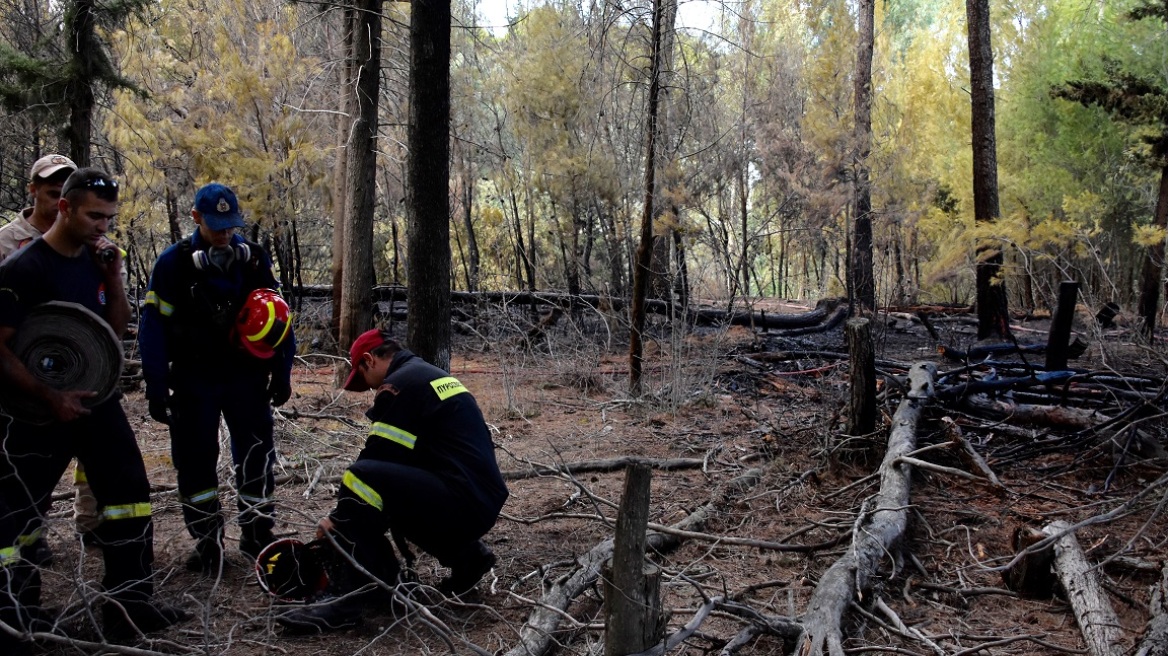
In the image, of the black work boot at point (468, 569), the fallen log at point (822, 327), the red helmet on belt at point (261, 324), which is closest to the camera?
the black work boot at point (468, 569)

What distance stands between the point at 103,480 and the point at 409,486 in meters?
1.31

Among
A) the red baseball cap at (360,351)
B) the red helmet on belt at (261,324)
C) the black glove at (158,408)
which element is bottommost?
the black glove at (158,408)

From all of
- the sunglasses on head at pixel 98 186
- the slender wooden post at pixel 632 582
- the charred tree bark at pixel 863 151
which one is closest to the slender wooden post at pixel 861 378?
the slender wooden post at pixel 632 582

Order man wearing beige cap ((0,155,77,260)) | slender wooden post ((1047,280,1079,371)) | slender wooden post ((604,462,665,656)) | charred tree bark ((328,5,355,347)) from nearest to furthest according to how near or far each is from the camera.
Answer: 1. slender wooden post ((604,462,665,656))
2. man wearing beige cap ((0,155,77,260))
3. slender wooden post ((1047,280,1079,371))
4. charred tree bark ((328,5,355,347))

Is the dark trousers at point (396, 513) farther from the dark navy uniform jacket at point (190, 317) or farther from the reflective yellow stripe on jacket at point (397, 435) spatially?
the dark navy uniform jacket at point (190, 317)

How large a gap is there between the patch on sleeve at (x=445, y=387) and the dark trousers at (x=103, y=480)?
1.34 meters

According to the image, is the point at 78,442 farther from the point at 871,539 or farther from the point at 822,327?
the point at 822,327

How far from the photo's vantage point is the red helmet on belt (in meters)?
4.23

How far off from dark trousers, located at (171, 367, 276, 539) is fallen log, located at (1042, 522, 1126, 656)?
372cm

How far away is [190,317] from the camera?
421 centimetres

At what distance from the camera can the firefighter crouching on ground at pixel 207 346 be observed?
4168 mm

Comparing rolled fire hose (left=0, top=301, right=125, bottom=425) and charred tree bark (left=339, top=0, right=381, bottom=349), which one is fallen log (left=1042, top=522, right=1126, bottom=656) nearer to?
rolled fire hose (left=0, top=301, right=125, bottom=425)

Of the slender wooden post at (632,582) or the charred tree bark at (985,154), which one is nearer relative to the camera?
the slender wooden post at (632,582)

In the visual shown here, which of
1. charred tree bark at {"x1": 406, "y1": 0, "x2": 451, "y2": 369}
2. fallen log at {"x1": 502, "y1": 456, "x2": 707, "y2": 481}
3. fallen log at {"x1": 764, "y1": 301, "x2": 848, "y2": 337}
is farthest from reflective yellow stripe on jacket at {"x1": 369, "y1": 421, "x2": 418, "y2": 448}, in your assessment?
fallen log at {"x1": 764, "y1": 301, "x2": 848, "y2": 337}
